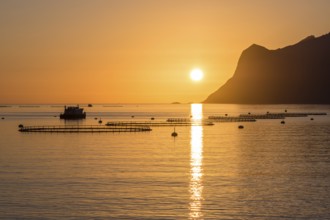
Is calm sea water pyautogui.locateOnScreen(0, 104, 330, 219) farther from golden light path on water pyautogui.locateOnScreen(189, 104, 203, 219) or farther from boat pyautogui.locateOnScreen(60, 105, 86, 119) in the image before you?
boat pyautogui.locateOnScreen(60, 105, 86, 119)

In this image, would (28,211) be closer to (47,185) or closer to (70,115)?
(47,185)

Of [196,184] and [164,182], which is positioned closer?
[196,184]

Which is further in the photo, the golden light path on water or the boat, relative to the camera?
the boat

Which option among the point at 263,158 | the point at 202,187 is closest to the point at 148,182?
the point at 202,187

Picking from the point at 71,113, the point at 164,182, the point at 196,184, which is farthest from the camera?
the point at 71,113

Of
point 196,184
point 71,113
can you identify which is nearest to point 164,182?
point 196,184

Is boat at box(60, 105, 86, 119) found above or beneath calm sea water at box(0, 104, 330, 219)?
above

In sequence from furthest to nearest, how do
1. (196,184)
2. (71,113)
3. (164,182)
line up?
(71,113), (164,182), (196,184)

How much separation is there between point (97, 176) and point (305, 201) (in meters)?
21.6

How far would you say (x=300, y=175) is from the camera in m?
54.4

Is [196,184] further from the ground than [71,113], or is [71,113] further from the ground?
[71,113]

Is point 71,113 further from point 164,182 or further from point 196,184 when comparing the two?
point 196,184

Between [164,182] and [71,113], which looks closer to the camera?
[164,182]

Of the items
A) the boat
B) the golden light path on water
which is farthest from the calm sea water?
the boat
